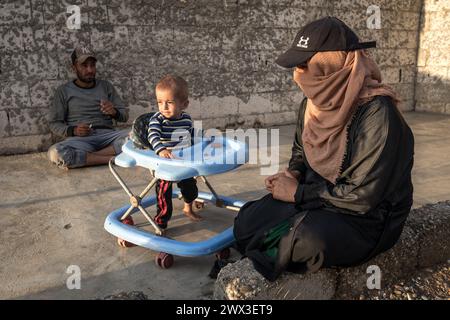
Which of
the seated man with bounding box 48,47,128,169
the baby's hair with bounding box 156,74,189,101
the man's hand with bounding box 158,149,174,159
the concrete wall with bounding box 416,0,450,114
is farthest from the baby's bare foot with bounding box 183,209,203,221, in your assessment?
the concrete wall with bounding box 416,0,450,114

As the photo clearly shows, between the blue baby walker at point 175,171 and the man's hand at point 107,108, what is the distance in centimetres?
207

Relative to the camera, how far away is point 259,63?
680 centimetres

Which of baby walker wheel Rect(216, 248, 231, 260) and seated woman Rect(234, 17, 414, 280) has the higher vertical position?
seated woman Rect(234, 17, 414, 280)

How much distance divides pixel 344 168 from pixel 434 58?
24.5 feet

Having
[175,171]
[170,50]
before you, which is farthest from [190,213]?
[170,50]

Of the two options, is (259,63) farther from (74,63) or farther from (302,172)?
(302,172)

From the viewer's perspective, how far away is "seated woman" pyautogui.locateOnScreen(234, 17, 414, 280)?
1.97 m

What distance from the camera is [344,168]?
2150 mm

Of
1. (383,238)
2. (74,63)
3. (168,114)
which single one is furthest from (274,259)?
(74,63)

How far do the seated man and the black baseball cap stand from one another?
3238mm

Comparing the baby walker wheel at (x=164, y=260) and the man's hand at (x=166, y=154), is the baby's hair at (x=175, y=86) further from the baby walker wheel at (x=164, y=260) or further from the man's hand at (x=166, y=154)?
the baby walker wheel at (x=164, y=260)

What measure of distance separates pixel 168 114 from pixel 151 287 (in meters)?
1.18

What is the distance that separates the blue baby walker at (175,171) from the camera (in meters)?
2.54

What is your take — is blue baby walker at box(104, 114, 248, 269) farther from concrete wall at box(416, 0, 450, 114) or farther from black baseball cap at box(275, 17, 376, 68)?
concrete wall at box(416, 0, 450, 114)
